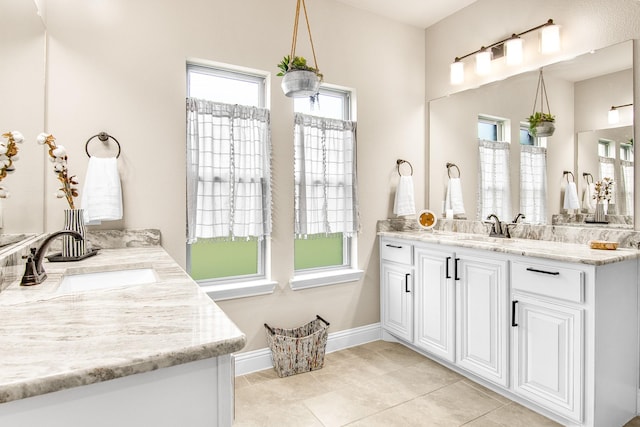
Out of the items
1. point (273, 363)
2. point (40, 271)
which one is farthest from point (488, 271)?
point (40, 271)

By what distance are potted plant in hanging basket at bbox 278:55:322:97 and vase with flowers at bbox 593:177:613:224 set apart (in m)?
1.94

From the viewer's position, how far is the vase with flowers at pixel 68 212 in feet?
5.69

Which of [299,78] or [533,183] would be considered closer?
[299,78]

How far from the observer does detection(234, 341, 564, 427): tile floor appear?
1985 millimetres

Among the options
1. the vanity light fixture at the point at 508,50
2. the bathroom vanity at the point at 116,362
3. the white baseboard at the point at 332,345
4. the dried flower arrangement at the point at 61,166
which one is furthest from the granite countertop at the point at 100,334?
the vanity light fixture at the point at 508,50

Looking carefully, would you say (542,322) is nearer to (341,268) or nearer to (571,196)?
(571,196)

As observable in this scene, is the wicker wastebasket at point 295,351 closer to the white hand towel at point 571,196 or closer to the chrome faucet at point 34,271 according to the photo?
the chrome faucet at point 34,271

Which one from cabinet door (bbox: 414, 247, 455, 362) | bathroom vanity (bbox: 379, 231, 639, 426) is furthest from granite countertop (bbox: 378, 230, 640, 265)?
cabinet door (bbox: 414, 247, 455, 362)

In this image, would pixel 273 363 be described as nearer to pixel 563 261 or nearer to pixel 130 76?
pixel 563 261

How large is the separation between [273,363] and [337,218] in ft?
4.03

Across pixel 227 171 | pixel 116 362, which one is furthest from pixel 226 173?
pixel 116 362

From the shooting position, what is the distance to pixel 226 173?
249 cm

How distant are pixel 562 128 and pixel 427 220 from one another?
125cm

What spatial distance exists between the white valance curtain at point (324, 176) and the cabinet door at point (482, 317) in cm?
101
